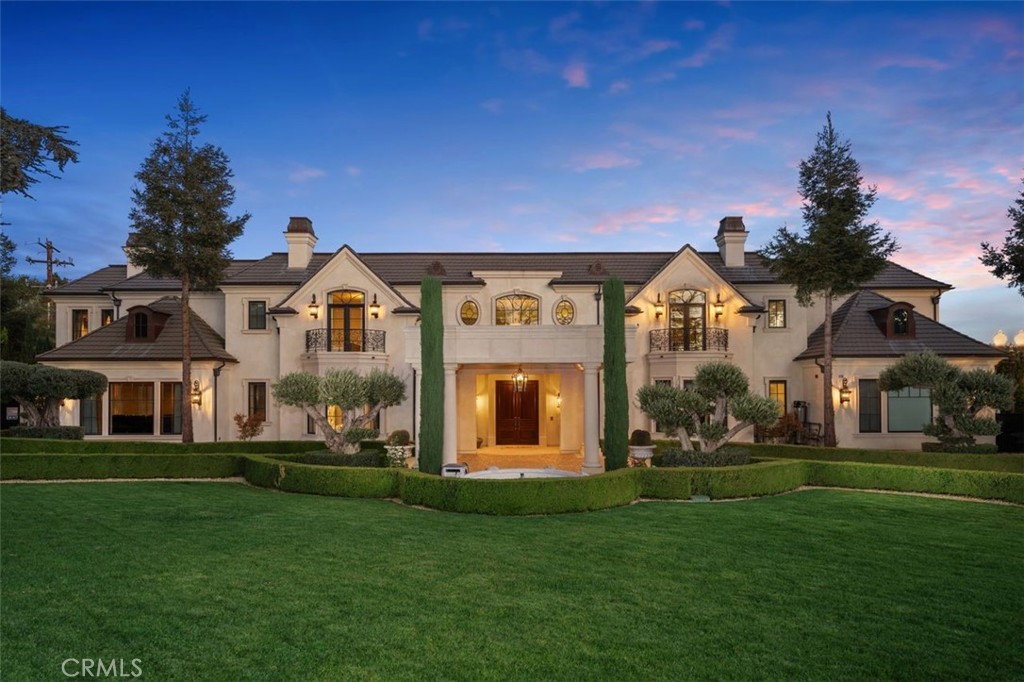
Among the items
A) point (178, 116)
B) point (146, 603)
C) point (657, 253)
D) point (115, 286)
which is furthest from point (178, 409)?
point (657, 253)

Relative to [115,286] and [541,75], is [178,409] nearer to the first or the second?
[115,286]

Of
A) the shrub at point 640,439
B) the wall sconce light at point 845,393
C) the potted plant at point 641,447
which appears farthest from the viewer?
the wall sconce light at point 845,393

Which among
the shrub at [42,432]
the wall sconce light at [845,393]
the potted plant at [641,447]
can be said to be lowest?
the potted plant at [641,447]

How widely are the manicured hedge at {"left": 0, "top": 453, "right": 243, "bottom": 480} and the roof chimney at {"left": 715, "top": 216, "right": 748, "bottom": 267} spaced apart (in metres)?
22.1

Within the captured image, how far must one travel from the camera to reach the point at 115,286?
2595cm

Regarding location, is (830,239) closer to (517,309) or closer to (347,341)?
(517,309)

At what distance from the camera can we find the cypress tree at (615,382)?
1600cm

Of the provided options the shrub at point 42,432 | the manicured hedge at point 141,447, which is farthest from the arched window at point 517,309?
the shrub at point 42,432

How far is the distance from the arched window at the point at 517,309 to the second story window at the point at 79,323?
1982 centimetres

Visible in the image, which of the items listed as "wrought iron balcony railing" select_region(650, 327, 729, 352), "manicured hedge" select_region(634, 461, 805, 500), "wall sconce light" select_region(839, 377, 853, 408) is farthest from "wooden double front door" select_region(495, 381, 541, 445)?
"wall sconce light" select_region(839, 377, 853, 408)

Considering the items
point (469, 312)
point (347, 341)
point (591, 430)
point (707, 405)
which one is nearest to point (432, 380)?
point (591, 430)

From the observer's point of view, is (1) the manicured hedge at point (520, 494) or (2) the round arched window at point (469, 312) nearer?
(1) the manicured hedge at point (520, 494)

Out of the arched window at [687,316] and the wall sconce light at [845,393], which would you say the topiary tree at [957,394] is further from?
the arched window at [687,316]

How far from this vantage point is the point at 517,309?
2475 centimetres
